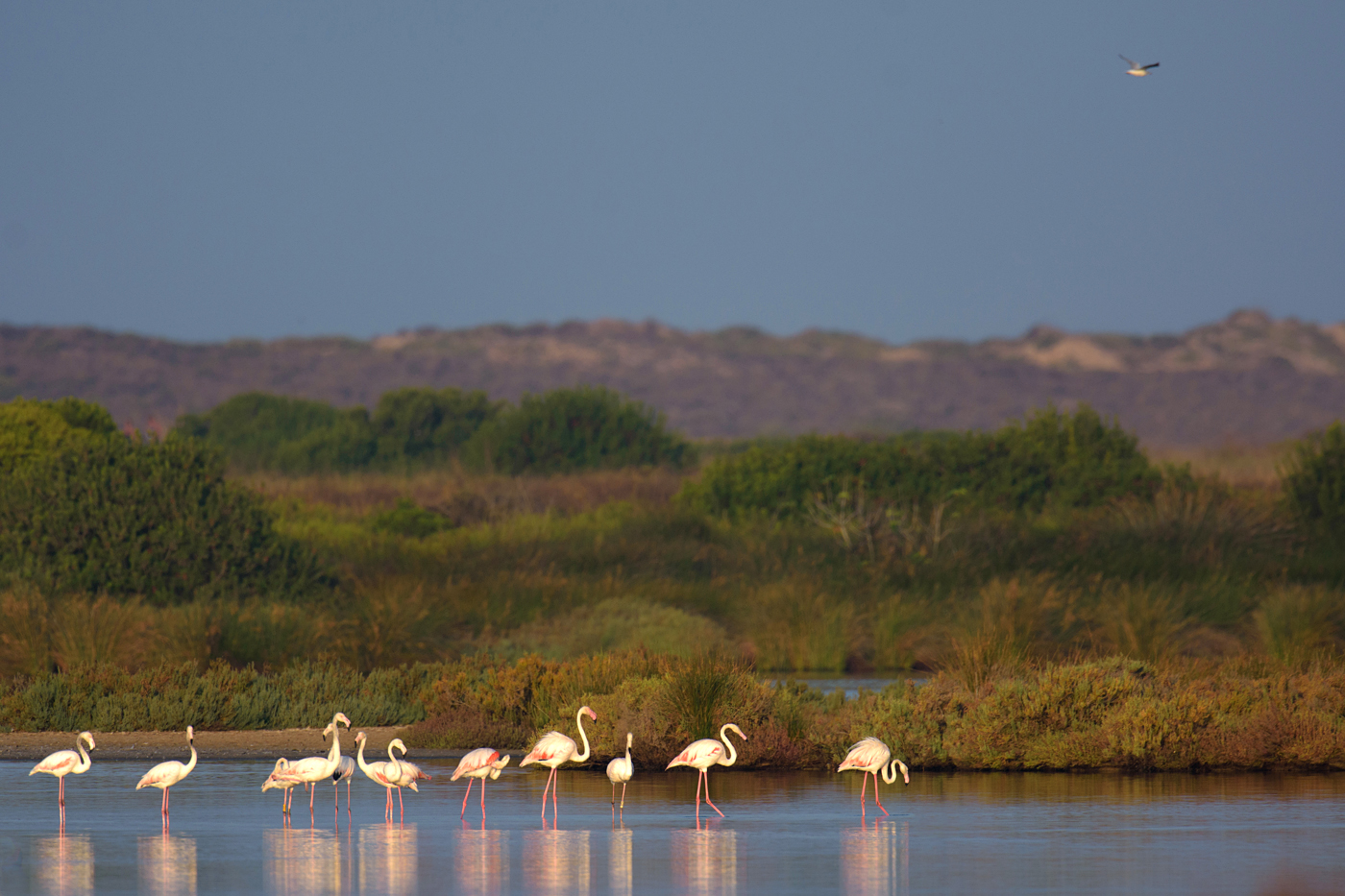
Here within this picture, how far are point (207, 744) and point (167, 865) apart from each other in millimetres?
8323

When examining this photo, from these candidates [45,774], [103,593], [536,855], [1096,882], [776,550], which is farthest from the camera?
[776,550]

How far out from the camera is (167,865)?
1060cm

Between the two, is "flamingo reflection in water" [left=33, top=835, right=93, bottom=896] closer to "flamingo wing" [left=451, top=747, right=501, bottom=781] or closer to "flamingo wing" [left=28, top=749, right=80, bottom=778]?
"flamingo wing" [left=28, top=749, right=80, bottom=778]

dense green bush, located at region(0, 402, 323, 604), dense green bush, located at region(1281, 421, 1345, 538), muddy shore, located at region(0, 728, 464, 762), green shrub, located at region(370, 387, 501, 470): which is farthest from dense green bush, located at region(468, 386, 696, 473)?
muddy shore, located at region(0, 728, 464, 762)

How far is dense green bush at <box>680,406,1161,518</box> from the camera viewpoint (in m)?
49.8

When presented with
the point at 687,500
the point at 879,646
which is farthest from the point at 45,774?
the point at 687,500

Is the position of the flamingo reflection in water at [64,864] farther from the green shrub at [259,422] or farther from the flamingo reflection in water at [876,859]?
the green shrub at [259,422]

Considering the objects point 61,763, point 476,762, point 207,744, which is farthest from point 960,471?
point 61,763

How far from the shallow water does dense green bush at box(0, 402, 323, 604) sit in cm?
1346

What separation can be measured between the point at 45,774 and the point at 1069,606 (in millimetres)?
16937

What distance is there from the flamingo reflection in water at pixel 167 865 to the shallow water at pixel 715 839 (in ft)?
0.08

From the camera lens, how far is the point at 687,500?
5228 centimetres

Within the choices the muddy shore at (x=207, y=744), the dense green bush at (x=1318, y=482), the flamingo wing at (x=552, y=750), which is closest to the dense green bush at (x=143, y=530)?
the muddy shore at (x=207, y=744)

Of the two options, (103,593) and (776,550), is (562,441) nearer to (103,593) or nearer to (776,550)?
(776,550)
